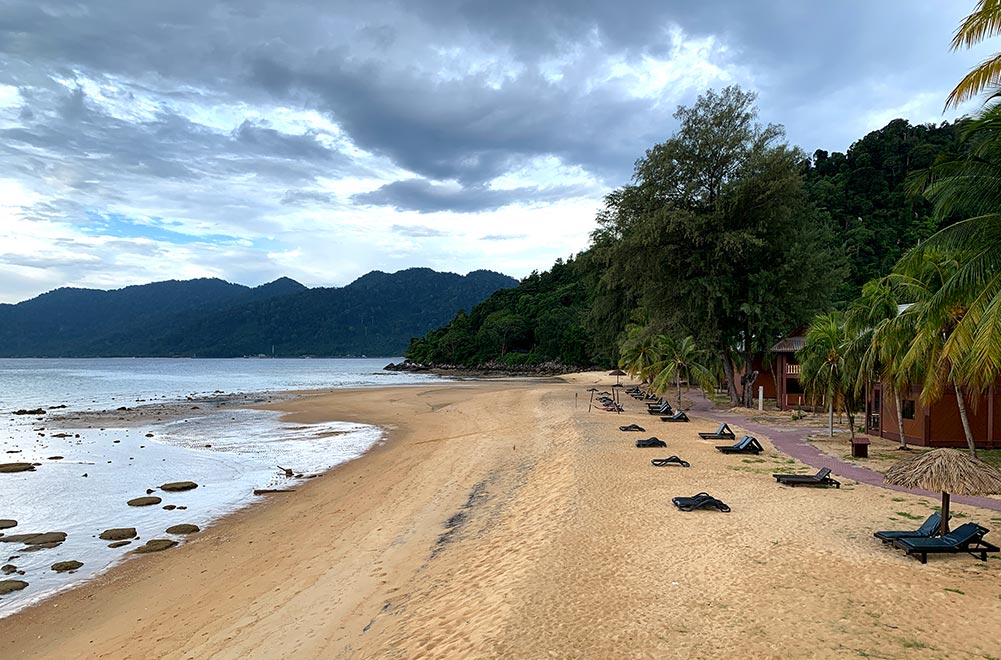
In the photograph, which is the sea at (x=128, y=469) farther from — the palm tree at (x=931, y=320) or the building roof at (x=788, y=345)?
the building roof at (x=788, y=345)

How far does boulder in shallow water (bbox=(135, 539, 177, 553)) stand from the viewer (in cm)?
1164

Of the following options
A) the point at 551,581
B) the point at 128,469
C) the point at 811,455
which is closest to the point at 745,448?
the point at 811,455

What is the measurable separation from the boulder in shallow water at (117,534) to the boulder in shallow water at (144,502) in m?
2.37

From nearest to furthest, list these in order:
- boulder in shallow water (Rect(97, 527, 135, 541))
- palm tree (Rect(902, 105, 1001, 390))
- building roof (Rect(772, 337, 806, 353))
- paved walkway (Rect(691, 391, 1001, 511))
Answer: palm tree (Rect(902, 105, 1001, 390)) < paved walkway (Rect(691, 391, 1001, 511)) < boulder in shallow water (Rect(97, 527, 135, 541)) < building roof (Rect(772, 337, 806, 353))

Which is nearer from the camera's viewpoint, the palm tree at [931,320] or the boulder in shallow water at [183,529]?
the palm tree at [931,320]

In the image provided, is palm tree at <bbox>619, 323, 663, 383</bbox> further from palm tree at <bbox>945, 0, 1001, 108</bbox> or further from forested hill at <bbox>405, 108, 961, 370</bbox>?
palm tree at <bbox>945, 0, 1001, 108</bbox>

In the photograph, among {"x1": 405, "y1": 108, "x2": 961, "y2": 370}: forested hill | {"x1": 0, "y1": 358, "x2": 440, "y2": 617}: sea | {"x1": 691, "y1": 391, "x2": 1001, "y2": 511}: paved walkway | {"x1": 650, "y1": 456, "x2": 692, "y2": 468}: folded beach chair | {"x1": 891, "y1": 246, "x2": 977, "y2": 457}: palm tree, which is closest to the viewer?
{"x1": 691, "y1": 391, "x2": 1001, "y2": 511}: paved walkway

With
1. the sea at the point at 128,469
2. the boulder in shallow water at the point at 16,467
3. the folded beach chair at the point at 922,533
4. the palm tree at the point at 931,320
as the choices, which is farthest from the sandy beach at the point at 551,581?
the boulder in shallow water at the point at 16,467

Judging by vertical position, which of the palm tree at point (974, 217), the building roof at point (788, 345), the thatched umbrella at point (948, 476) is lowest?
the thatched umbrella at point (948, 476)

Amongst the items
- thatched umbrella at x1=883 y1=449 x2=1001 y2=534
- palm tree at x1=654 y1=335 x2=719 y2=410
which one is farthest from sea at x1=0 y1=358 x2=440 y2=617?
palm tree at x1=654 y1=335 x2=719 y2=410

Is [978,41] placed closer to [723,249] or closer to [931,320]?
[931,320]

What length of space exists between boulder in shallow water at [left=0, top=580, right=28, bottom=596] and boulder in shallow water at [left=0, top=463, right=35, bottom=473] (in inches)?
468

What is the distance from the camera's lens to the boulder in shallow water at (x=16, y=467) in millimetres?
19531

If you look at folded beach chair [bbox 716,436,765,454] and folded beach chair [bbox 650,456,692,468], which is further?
folded beach chair [bbox 716,436,765,454]
